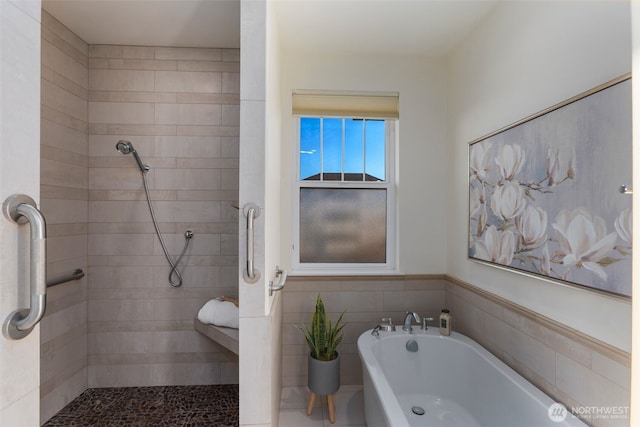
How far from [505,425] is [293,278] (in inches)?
59.9

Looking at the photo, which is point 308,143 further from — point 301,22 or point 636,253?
point 636,253

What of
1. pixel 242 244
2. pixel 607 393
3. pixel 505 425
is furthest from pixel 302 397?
pixel 607 393

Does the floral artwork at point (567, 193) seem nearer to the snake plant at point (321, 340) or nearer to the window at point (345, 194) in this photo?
the window at point (345, 194)

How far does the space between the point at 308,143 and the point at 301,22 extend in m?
0.85

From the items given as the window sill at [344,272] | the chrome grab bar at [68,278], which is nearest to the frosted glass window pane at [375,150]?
the window sill at [344,272]

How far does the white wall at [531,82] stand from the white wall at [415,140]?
0.32ft

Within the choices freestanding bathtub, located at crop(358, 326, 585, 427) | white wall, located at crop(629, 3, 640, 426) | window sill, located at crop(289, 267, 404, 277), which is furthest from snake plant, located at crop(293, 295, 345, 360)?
white wall, located at crop(629, 3, 640, 426)

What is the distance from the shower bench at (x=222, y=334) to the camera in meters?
1.87

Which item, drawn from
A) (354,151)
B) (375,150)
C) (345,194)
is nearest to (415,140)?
(375,150)

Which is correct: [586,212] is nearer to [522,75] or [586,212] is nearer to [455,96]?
[522,75]

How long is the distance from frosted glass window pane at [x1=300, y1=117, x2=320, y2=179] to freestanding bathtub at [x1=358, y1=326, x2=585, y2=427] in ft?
4.41

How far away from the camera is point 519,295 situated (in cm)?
166

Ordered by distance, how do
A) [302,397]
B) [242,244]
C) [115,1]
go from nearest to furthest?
[242,244] → [115,1] → [302,397]

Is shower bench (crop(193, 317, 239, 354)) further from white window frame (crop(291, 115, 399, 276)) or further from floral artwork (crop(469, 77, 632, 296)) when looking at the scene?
floral artwork (crop(469, 77, 632, 296))
